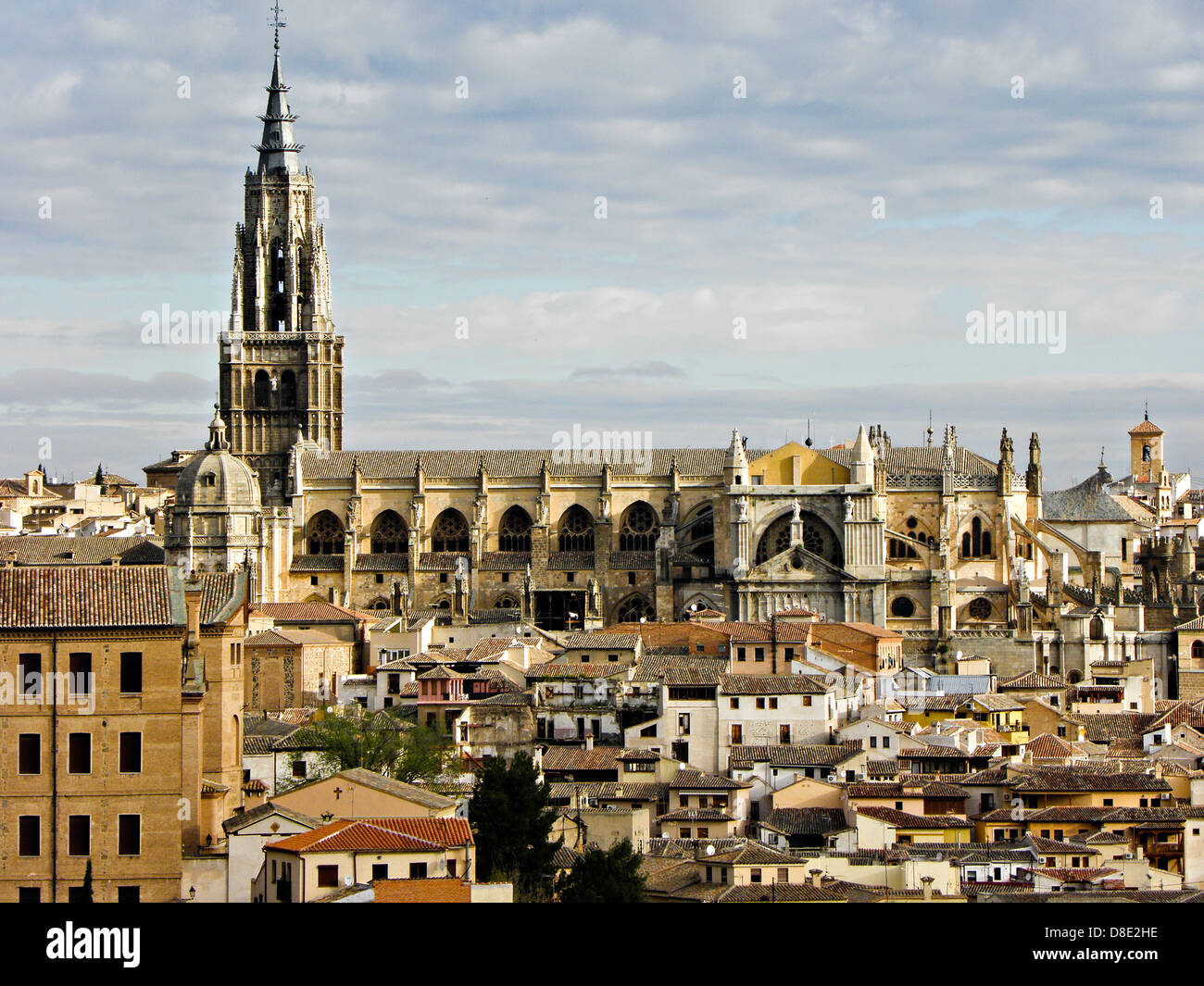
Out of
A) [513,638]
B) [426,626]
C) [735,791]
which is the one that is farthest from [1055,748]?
[426,626]

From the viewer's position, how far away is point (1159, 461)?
154 m

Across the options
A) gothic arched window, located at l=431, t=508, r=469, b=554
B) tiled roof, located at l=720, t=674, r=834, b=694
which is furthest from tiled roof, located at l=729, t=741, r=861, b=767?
gothic arched window, located at l=431, t=508, r=469, b=554

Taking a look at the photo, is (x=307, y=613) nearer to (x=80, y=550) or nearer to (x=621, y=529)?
(x=80, y=550)

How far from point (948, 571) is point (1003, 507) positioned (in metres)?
5.03

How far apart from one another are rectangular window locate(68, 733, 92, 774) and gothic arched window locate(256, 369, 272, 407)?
6879cm

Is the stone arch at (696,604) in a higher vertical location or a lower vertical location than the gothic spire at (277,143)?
lower

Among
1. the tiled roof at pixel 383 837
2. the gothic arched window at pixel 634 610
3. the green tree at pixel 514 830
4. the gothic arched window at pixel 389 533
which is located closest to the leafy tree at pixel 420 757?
the green tree at pixel 514 830

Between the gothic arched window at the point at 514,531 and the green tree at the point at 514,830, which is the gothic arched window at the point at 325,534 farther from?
the green tree at the point at 514,830

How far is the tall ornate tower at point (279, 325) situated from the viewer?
328ft

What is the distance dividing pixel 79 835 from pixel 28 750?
5.06ft

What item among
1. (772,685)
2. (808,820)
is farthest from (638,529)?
(808,820)

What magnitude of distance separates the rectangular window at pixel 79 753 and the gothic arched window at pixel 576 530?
58970 mm
